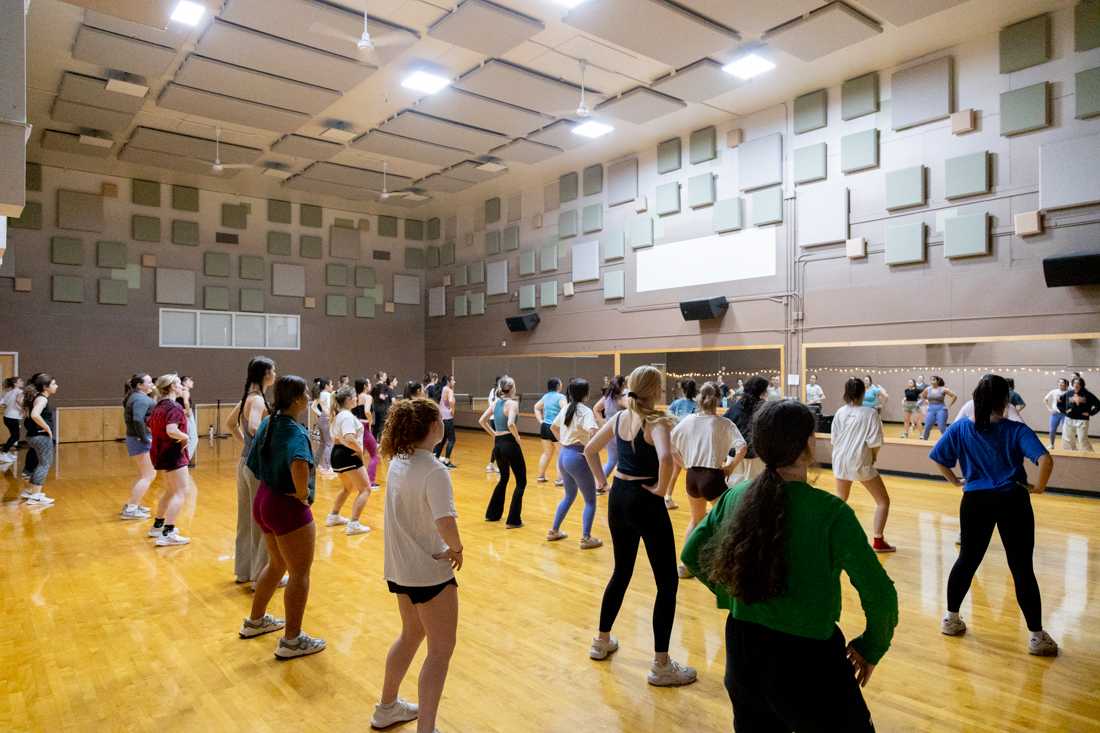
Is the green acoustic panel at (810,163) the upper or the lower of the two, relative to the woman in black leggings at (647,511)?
upper

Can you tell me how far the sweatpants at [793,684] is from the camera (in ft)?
5.24

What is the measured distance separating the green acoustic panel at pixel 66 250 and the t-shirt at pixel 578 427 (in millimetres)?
13298

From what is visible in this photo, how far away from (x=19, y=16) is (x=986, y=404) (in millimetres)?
5620

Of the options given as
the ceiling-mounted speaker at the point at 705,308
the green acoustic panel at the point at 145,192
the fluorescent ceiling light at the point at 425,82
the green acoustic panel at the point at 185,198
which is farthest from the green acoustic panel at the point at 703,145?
the green acoustic panel at the point at 145,192

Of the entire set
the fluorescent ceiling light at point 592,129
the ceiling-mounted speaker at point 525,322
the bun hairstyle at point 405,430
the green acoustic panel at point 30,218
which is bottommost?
the bun hairstyle at point 405,430

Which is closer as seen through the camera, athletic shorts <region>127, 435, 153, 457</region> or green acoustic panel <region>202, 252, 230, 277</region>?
athletic shorts <region>127, 435, 153, 457</region>

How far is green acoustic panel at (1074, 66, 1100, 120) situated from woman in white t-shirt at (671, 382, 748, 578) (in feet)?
22.0

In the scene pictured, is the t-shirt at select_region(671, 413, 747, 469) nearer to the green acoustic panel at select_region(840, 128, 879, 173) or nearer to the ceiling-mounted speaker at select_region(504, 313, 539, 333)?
the green acoustic panel at select_region(840, 128, 879, 173)

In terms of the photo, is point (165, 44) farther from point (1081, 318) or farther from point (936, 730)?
point (1081, 318)

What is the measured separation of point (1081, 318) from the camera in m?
7.92

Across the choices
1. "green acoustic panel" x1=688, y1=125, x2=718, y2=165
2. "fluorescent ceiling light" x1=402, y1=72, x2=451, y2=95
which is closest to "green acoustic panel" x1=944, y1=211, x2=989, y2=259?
"green acoustic panel" x1=688, y1=125, x2=718, y2=165

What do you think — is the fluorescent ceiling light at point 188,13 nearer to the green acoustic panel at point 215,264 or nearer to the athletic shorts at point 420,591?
the athletic shorts at point 420,591

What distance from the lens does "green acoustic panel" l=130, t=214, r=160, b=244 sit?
14.9 m

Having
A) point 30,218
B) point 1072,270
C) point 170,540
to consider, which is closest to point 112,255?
point 30,218
